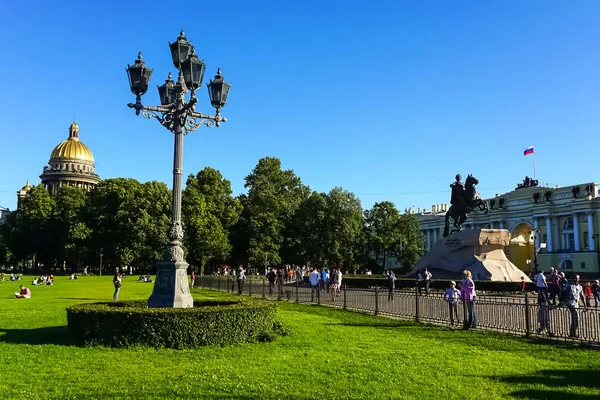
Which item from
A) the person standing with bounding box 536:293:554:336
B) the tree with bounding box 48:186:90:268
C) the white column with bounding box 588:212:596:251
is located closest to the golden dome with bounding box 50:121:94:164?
the tree with bounding box 48:186:90:268

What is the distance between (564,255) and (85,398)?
307 ft

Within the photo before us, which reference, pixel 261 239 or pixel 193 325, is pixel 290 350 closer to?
pixel 193 325

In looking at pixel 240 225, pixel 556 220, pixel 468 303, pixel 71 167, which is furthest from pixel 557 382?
pixel 71 167

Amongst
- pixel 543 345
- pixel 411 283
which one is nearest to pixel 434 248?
pixel 411 283

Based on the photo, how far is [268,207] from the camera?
65.4 meters

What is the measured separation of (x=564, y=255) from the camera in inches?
3423

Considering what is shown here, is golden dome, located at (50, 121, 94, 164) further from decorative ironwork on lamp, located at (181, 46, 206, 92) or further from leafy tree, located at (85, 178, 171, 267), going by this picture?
decorative ironwork on lamp, located at (181, 46, 206, 92)

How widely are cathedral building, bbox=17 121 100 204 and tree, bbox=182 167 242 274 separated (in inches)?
2494

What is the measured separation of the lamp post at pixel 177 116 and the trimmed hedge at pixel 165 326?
1.55 meters

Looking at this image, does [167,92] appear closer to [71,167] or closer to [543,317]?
[543,317]

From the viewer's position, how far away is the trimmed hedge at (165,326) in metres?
11.6

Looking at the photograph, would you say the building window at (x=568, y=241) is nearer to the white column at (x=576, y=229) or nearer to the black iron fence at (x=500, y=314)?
the white column at (x=576, y=229)

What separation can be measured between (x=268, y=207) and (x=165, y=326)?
53903 millimetres

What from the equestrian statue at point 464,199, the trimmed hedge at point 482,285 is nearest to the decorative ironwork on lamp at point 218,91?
the trimmed hedge at point 482,285
